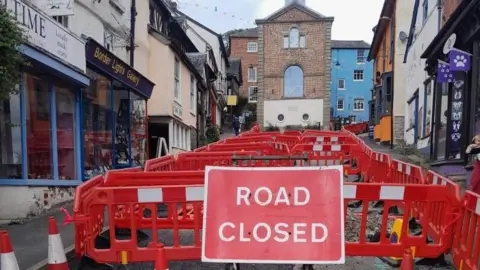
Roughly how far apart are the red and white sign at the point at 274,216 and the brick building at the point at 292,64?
126 ft

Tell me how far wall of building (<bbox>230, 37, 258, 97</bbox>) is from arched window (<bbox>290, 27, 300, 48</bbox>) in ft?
63.0

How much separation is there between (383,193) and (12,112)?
18.9 feet

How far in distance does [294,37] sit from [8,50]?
3914 cm

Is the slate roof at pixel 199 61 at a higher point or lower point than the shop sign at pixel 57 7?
higher

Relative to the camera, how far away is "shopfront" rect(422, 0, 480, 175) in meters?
9.48

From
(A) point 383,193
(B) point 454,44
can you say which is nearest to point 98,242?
(A) point 383,193

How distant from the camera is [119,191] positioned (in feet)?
12.3

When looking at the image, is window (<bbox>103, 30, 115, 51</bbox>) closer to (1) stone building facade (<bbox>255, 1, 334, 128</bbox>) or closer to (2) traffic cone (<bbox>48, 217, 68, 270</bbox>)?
(2) traffic cone (<bbox>48, 217, 68, 270</bbox>)

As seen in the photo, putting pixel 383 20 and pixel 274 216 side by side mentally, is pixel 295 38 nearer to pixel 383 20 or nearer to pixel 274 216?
pixel 383 20

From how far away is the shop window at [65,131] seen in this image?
307 inches

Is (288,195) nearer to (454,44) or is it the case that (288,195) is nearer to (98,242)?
(98,242)

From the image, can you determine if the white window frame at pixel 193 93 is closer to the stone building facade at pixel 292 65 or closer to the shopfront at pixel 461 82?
the shopfront at pixel 461 82

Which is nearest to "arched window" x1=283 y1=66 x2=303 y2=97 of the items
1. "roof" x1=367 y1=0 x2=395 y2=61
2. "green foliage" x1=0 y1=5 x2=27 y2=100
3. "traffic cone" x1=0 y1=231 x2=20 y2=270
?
"roof" x1=367 y1=0 x2=395 y2=61

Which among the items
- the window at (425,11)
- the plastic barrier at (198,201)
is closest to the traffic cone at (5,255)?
the plastic barrier at (198,201)
